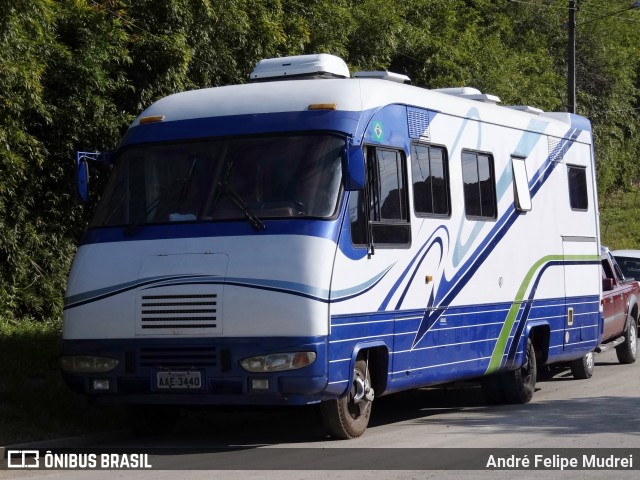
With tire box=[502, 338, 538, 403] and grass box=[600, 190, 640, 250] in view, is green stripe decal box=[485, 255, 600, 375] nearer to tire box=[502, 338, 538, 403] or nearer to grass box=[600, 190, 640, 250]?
tire box=[502, 338, 538, 403]

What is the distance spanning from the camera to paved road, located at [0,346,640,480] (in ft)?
31.5

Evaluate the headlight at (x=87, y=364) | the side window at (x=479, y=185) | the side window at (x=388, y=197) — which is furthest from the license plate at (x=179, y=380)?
the side window at (x=479, y=185)

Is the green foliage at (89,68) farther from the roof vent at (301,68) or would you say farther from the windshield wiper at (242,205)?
the windshield wiper at (242,205)

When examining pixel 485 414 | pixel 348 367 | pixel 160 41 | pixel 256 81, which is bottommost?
pixel 485 414

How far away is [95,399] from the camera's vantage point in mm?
11031

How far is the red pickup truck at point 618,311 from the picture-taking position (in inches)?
745

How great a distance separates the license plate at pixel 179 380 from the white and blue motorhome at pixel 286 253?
0.04 feet

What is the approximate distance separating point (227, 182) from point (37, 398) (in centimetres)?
332

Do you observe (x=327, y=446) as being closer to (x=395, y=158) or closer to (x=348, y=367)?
(x=348, y=367)

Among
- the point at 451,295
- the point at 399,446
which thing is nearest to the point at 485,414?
the point at 451,295

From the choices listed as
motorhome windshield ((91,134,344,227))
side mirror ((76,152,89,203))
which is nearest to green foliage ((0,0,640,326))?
side mirror ((76,152,89,203))

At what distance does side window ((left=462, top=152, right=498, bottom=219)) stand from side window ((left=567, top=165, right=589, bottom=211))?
8.98 feet

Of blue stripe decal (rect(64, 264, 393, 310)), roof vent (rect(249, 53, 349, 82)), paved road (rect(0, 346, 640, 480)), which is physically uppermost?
roof vent (rect(249, 53, 349, 82))

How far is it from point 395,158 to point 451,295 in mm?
1796
